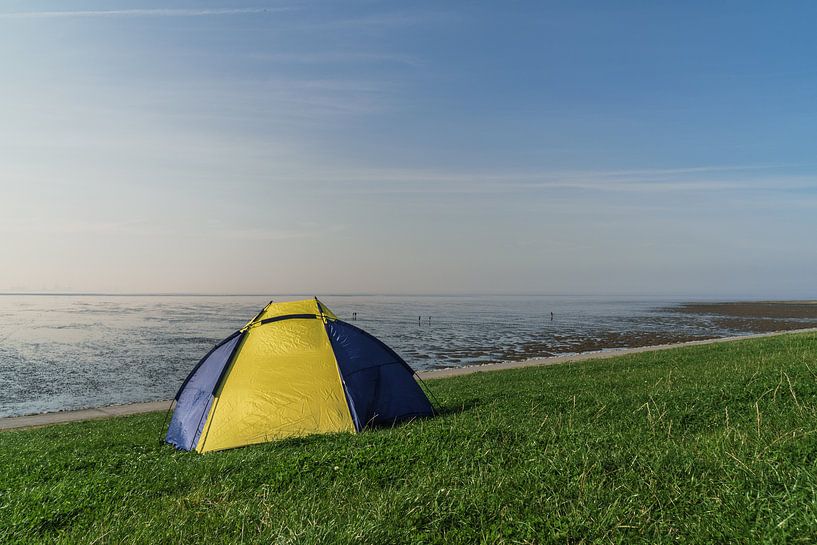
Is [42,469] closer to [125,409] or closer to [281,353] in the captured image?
[281,353]

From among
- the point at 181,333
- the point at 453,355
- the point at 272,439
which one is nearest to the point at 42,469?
the point at 272,439

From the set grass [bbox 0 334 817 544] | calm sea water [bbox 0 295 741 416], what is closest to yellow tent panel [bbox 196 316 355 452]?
grass [bbox 0 334 817 544]

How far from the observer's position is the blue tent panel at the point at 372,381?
33.8 feet

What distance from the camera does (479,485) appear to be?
5.30 metres

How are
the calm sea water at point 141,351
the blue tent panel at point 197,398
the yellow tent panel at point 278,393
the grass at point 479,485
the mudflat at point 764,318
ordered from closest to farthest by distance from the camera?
the grass at point 479,485
the yellow tent panel at point 278,393
the blue tent panel at point 197,398
the calm sea water at point 141,351
the mudflat at point 764,318

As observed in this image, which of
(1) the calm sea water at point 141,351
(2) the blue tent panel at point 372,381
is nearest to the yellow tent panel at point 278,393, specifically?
(2) the blue tent panel at point 372,381

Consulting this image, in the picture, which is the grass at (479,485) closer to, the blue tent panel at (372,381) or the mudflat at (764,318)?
the blue tent panel at (372,381)

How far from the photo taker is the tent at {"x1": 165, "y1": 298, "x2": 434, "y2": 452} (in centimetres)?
991

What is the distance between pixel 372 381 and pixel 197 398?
3.67m

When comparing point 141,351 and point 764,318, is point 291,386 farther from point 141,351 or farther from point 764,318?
point 764,318

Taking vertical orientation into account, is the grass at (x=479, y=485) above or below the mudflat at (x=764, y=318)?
above

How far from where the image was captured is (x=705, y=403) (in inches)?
358

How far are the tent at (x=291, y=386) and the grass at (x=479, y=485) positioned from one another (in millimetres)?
917

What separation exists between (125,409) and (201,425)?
13979mm
